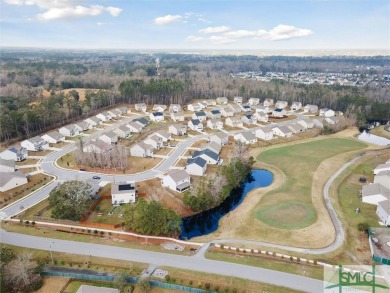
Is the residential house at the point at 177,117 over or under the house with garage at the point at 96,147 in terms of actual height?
over

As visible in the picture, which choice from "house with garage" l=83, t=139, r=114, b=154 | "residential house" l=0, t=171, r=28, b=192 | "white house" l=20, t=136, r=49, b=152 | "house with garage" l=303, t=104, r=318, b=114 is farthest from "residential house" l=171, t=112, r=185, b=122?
"residential house" l=0, t=171, r=28, b=192

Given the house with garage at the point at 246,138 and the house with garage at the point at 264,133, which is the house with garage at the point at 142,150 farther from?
the house with garage at the point at 264,133

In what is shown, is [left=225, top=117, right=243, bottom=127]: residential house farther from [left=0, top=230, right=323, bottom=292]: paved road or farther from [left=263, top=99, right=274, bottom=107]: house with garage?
[left=0, top=230, right=323, bottom=292]: paved road

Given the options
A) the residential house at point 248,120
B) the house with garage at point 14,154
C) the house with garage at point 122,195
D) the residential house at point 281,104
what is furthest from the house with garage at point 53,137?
the residential house at point 281,104

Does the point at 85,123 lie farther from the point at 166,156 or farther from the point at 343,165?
the point at 343,165

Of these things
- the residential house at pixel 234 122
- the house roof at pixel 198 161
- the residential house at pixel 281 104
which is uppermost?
the residential house at pixel 281 104

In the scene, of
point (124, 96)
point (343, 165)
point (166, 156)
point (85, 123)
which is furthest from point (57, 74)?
point (343, 165)

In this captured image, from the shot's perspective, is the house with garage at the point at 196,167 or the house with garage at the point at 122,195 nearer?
the house with garage at the point at 122,195

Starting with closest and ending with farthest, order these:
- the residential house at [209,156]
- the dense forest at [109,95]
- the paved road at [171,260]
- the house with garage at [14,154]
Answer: the paved road at [171,260] → the residential house at [209,156] → the house with garage at [14,154] → the dense forest at [109,95]
